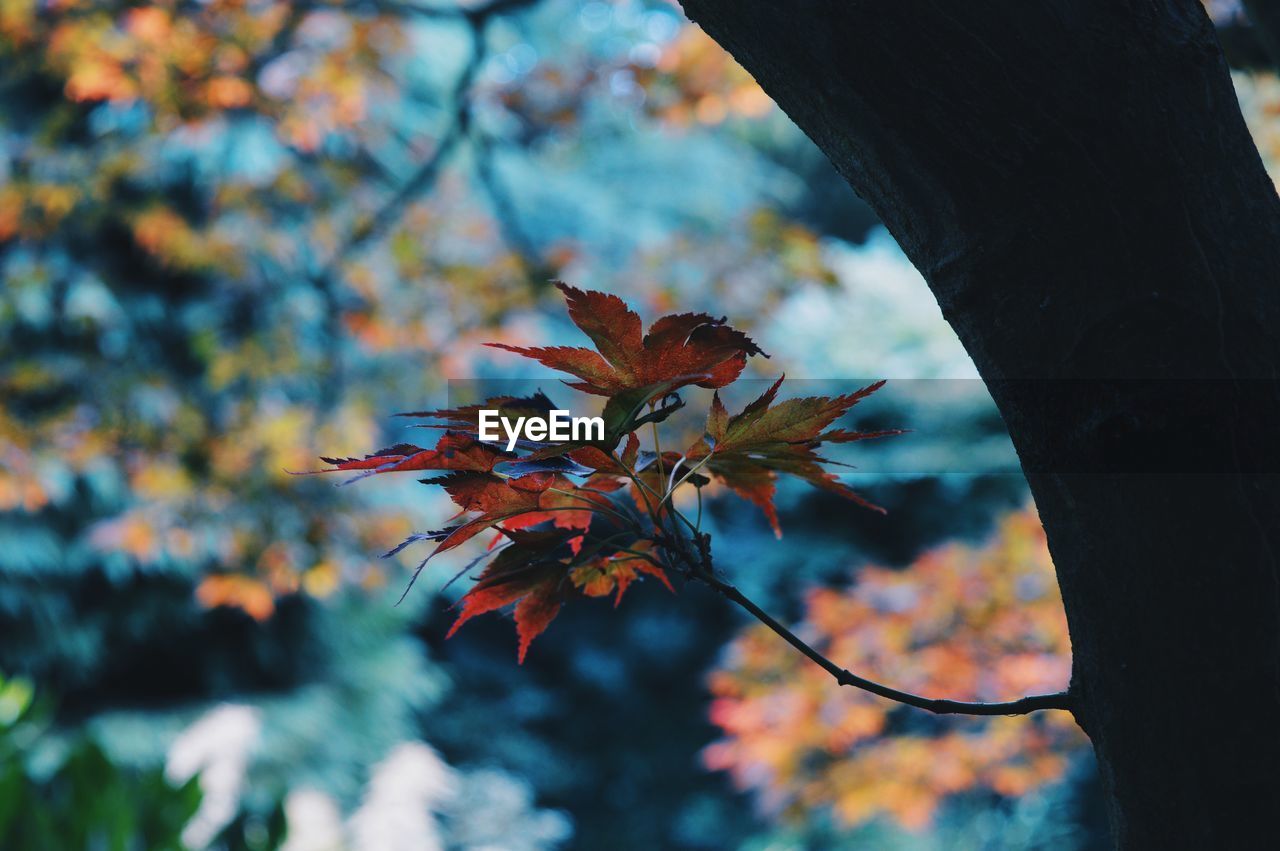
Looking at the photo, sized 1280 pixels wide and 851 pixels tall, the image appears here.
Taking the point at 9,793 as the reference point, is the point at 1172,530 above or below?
above

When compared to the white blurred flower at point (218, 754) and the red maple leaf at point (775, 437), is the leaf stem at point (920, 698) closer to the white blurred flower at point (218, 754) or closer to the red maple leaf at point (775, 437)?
the red maple leaf at point (775, 437)

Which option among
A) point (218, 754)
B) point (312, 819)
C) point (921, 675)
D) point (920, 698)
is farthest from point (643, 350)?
point (312, 819)

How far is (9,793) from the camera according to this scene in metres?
1.32

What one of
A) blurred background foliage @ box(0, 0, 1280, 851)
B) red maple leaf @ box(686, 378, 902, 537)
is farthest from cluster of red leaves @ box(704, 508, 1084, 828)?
red maple leaf @ box(686, 378, 902, 537)

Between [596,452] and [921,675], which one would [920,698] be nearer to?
[596,452]

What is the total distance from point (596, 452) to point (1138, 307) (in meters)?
0.20

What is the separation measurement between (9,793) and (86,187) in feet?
5.91

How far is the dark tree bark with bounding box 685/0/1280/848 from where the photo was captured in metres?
0.34

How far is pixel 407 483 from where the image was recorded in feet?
12.4

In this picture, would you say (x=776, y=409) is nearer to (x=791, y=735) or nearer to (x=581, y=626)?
(x=791, y=735)

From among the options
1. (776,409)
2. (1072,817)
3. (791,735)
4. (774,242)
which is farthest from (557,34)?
(776,409)

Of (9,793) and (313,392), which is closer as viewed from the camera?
(9,793)

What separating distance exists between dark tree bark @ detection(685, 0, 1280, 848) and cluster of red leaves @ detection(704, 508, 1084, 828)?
6.05ft

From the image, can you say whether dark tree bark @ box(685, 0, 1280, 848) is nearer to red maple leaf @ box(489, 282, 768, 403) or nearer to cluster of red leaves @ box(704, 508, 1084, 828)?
red maple leaf @ box(489, 282, 768, 403)
